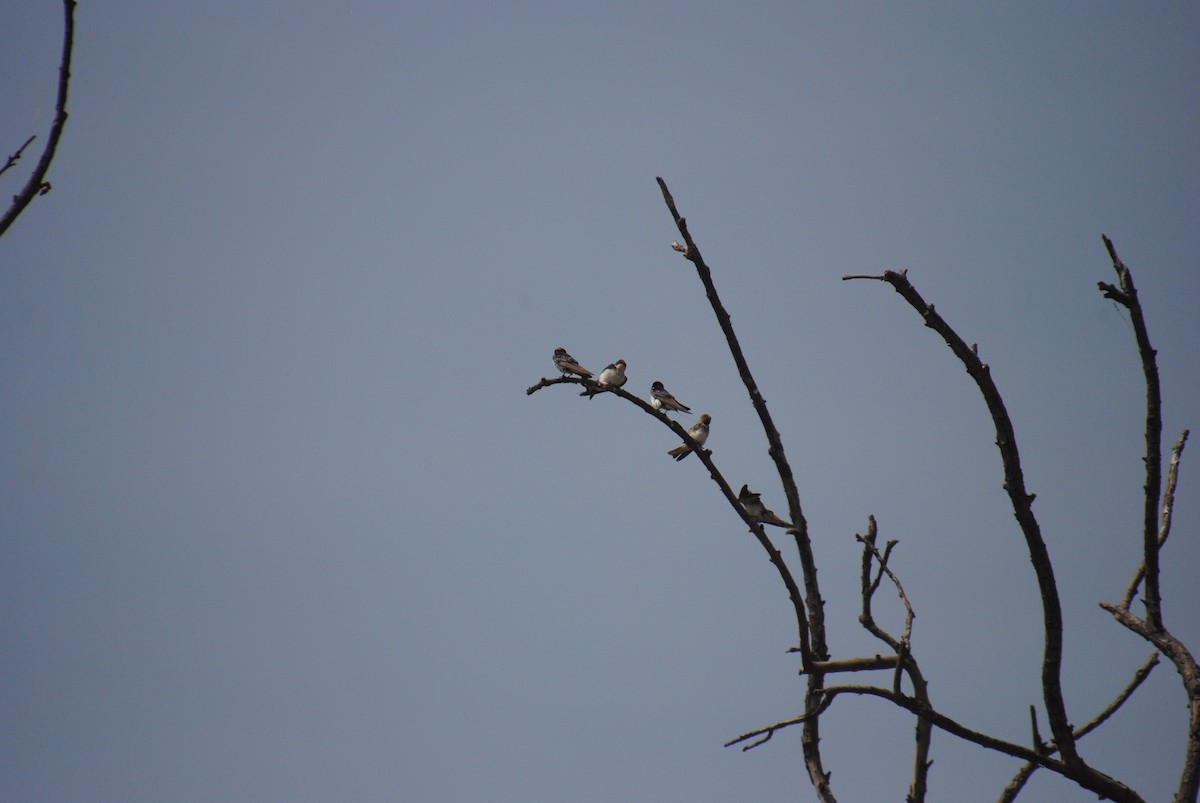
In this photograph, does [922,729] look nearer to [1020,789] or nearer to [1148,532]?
[1020,789]

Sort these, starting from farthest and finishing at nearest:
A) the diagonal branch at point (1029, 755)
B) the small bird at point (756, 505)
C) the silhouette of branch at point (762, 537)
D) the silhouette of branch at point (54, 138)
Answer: the small bird at point (756, 505), the silhouette of branch at point (762, 537), the diagonal branch at point (1029, 755), the silhouette of branch at point (54, 138)

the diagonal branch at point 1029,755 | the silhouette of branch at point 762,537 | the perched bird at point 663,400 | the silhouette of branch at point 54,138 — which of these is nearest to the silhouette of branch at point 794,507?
the silhouette of branch at point 762,537

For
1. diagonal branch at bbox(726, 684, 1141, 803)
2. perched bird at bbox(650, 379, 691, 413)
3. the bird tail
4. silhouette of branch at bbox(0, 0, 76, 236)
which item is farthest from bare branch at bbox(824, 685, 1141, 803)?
perched bird at bbox(650, 379, 691, 413)

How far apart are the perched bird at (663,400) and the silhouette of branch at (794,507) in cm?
840

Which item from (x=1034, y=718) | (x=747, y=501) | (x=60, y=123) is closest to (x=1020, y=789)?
(x=1034, y=718)

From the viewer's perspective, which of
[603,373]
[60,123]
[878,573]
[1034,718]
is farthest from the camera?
[603,373]

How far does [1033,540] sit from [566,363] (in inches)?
456

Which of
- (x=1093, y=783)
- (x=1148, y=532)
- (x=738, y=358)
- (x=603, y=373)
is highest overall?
(x=603, y=373)

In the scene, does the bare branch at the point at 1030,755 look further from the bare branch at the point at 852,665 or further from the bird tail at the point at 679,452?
the bird tail at the point at 679,452

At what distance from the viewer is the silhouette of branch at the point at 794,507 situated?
203 inches

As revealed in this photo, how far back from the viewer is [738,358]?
5.18 metres

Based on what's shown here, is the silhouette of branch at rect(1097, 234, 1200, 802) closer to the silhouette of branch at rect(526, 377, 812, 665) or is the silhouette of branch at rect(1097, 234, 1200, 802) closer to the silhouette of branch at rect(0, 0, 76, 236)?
the silhouette of branch at rect(526, 377, 812, 665)

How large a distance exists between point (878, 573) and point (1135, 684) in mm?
1472

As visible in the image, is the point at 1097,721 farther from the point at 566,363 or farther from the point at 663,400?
the point at 566,363
